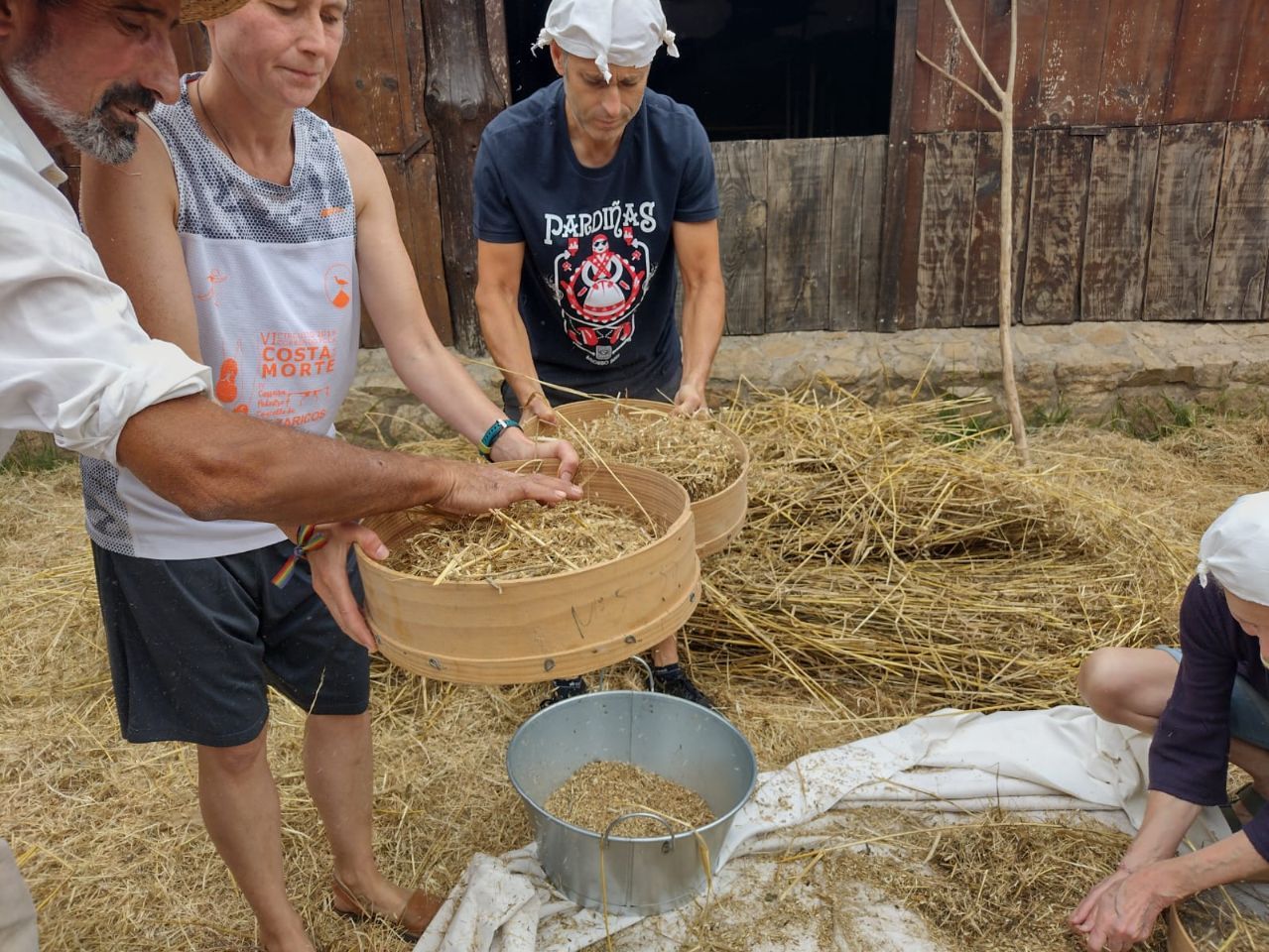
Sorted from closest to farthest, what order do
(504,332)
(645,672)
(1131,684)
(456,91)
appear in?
(1131,684), (504,332), (645,672), (456,91)

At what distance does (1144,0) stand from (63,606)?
5.11 meters

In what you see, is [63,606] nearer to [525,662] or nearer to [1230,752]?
[525,662]

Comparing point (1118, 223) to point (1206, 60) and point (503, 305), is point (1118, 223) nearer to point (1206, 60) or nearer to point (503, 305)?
point (1206, 60)

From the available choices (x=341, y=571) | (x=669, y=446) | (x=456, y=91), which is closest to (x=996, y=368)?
(x=456, y=91)

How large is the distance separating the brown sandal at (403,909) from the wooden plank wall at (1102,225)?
3.71 meters

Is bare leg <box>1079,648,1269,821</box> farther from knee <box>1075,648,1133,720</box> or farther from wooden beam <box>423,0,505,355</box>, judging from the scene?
wooden beam <box>423,0,505,355</box>

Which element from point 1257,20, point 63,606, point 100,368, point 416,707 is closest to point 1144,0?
point 1257,20

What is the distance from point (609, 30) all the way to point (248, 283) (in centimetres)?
126

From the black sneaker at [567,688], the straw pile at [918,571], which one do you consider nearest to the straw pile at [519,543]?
the black sneaker at [567,688]

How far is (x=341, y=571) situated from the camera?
171cm

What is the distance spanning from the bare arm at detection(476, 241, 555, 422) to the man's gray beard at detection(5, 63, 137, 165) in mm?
1522

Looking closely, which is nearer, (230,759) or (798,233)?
(230,759)

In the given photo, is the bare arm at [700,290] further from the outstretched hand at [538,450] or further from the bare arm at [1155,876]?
the bare arm at [1155,876]

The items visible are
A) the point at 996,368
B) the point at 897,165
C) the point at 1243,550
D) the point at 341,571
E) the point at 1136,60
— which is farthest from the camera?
the point at 996,368
